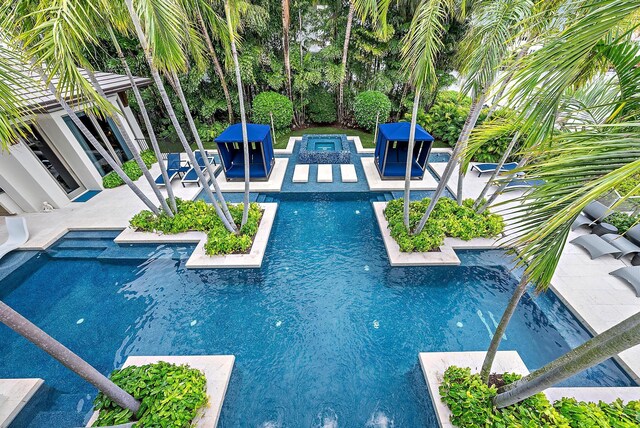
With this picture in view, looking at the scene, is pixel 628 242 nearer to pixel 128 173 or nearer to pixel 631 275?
pixel 631 275

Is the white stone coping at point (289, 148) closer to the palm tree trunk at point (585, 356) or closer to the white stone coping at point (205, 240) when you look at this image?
the white stone coping at point (205, 240)

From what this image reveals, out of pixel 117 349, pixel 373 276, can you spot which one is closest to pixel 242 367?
pixel 117 349

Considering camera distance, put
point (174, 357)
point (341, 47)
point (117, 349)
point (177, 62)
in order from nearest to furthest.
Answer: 1. point (177, 62)
2. point (174, 357)
3. point (117, 349)
4. point (341, 47)

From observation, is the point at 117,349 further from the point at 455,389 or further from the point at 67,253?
the point at 455,389

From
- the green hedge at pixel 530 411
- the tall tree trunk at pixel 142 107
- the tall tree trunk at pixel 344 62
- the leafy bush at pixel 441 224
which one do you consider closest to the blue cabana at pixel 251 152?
the tall tree trunk at pixel 142 107

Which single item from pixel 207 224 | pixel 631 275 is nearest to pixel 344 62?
pixel 207 224

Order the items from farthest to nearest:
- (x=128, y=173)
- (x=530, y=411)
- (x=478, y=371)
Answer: (x=128, y=173), (x=478, y=371), (x=530, y=411)

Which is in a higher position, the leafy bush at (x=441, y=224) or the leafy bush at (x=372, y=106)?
the leafy bush at (x=372, y=106)
